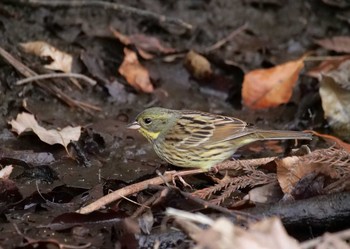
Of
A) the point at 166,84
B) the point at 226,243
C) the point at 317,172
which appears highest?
the point at 226,243

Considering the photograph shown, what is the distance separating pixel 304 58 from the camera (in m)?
8.12

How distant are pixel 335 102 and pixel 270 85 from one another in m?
0.81

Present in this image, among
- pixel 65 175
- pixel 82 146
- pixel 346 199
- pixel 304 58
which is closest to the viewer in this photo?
pixel 346 199

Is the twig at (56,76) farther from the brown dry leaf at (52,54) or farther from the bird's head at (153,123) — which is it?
the bird's head at (153,123)

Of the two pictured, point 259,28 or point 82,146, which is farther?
point 259,28

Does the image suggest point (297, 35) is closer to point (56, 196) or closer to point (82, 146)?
point (82, 146)

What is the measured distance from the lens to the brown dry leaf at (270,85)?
7.34 metres

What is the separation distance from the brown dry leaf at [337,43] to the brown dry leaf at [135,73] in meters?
2.25

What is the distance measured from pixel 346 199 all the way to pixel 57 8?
14.5ft

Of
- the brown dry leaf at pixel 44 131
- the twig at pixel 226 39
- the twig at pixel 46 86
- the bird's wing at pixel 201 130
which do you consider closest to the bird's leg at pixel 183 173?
the bird's wing at pixel 201 130

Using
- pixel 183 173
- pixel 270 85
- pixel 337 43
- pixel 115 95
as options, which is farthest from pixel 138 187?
pixel 337 43

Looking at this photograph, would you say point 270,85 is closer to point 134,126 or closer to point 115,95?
point 115,95

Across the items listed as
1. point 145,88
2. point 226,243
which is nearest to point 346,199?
point 226,243

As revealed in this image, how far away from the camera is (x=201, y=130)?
593cm
